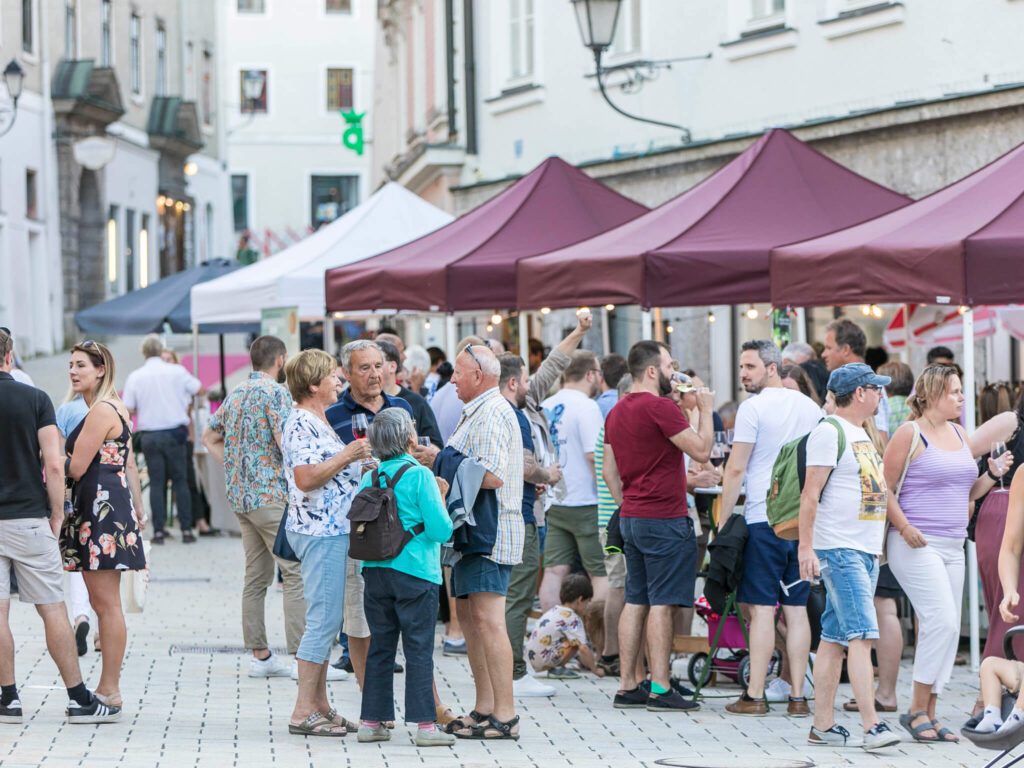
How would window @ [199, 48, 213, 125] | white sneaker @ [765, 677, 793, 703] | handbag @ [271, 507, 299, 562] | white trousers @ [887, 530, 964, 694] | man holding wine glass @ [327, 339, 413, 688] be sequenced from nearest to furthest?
white trousers @ [887, 530, 964, 694]
man holding wine glass @ [327, 339, 413, 688]
handbag @ [271, 507, 299, 562]
white sneaker @ [765, 677, 793, 703]
window @ [199, 48, 213, 125]

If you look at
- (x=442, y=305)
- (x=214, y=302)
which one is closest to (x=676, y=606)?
(x=442, y=305)

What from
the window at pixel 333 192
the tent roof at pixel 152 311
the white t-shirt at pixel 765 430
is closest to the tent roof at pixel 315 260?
the tent roof at pixel 152 311

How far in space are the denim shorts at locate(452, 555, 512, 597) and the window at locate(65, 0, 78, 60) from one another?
32276 millimetres

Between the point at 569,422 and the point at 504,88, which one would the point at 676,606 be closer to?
the point at 569,422

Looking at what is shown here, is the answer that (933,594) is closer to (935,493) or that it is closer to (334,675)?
(935,493)

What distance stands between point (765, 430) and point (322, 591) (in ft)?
7.73

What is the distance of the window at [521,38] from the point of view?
23312 mm

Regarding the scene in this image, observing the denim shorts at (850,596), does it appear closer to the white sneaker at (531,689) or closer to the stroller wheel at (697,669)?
the stroller wheel at (697,669)

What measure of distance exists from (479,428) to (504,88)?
1560 cm

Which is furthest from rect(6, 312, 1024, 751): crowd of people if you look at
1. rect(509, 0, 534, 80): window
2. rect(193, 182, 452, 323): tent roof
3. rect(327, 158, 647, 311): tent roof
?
rect(509, 0, 534, 80): window

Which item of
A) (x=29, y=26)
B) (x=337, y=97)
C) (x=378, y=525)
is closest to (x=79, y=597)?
(x=378, y=525)

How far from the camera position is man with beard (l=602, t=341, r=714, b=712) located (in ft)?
31.5

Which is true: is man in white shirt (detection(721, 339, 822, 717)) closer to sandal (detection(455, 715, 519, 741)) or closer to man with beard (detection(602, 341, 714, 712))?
man with beard (detection(602, 341, 714, 712))

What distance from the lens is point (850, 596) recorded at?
860 cm
